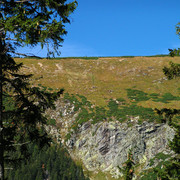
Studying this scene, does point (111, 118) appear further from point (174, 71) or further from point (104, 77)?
point (174, 71)

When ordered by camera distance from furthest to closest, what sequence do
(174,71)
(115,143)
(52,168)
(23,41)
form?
(52,168) < (115,143) < (174,71) < (23,41)

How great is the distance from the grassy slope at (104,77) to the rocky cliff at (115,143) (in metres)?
10.4

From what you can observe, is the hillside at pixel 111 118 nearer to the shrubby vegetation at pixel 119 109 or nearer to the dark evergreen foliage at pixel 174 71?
the shrubby vegetation at pixel 119 109

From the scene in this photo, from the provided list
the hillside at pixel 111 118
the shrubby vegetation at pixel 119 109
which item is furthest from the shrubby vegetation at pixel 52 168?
the shrubby vegetation at pixel 119 109

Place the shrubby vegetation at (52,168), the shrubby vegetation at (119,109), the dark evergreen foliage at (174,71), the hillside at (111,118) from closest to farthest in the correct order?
the dark evergreen foliage at (174,71) < the hillside at (111,118) < the shrubby vegetation at (119,109) < the shrubby vegetation at (52,168)

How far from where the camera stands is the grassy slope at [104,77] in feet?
225

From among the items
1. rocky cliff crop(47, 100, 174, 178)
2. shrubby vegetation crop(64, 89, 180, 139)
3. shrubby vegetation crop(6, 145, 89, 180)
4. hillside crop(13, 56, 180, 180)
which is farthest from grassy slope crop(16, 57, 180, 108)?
shrubby vegetation crop(6, 145, 89, 180)

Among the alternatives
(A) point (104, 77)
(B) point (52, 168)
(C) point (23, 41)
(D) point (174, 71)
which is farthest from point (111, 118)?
(C) point (23, 41)

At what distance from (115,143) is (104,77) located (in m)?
39.1

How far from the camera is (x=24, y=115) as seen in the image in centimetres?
788

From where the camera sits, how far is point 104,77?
84188 millimetres

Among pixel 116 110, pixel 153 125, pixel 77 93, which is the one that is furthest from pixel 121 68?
pixel 153 125

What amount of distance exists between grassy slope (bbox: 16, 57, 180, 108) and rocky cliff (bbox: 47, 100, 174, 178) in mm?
10368

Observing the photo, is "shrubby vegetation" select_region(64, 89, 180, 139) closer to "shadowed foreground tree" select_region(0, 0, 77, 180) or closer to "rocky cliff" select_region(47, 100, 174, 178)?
"rocky cliff" select_region(47, 100, 174, 178)
